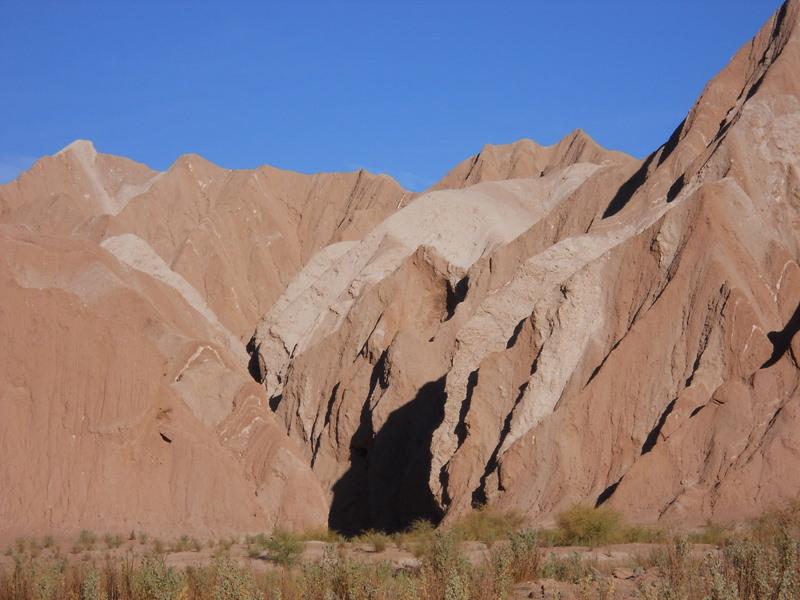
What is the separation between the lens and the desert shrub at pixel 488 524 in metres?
28.6

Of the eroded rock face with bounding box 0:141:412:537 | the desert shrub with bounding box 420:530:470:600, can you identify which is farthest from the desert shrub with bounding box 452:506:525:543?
the desert shrub with bounding box 420:530:470:600

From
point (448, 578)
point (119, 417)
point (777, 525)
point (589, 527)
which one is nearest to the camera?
point (448, 578)

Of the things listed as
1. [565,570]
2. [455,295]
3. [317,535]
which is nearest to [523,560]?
[565,570]

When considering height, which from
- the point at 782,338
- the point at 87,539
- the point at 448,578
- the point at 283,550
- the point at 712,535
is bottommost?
the point at 448,578

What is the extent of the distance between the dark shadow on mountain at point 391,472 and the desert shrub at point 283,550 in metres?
14.3

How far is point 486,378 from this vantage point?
1521 inches

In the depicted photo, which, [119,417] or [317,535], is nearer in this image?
[317,535]

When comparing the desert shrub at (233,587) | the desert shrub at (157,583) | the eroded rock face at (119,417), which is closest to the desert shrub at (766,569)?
the desert shrub at (233,587)

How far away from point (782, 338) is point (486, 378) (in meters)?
8.50

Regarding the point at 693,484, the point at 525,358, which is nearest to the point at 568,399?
the point at 525,358

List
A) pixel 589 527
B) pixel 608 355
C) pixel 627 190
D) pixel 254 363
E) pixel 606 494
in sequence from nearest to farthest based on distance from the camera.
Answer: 1. pixel 589 527
2. pixel 606 494
3. pixel 608 355
4. pixel 627 190
5. pixel 254 363

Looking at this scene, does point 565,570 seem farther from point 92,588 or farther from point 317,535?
point 317,535

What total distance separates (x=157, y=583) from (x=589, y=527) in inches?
547

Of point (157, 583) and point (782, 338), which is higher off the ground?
point (782, 338)
